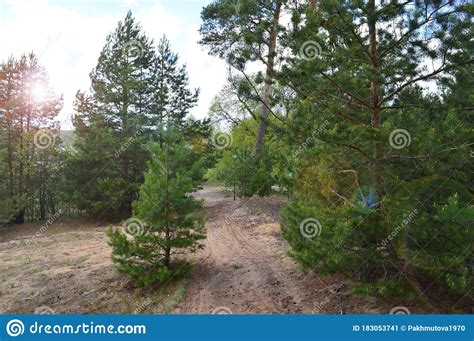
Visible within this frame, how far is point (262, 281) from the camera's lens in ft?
27.7

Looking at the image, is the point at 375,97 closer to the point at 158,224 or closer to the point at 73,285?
the point at 158,224

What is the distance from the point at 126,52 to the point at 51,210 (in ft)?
40.2

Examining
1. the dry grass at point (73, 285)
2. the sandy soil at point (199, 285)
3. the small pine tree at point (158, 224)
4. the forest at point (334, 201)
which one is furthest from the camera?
the small pine tree at point (158, 224)

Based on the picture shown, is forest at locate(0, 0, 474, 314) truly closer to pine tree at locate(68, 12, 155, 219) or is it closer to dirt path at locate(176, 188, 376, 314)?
dirt path at locate(176, 188, 376, 314)

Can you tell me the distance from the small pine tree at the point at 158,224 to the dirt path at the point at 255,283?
104 centimetres

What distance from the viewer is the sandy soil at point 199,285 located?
729 cm

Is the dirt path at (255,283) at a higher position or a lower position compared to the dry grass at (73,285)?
higher

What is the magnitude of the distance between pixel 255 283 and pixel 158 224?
8.45 feet

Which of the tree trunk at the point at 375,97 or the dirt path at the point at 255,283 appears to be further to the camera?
the dirt path at the point at 255,283

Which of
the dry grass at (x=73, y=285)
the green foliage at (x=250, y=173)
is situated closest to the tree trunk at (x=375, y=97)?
the dry grass at (x=73, y=285)

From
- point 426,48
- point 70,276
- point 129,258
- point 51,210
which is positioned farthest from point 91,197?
point 426,48

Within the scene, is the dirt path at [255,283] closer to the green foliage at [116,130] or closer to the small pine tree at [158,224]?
the small pine tree at [158,224]

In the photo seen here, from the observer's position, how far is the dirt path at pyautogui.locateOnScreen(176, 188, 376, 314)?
7078 millimetres

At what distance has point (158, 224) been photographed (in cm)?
848
